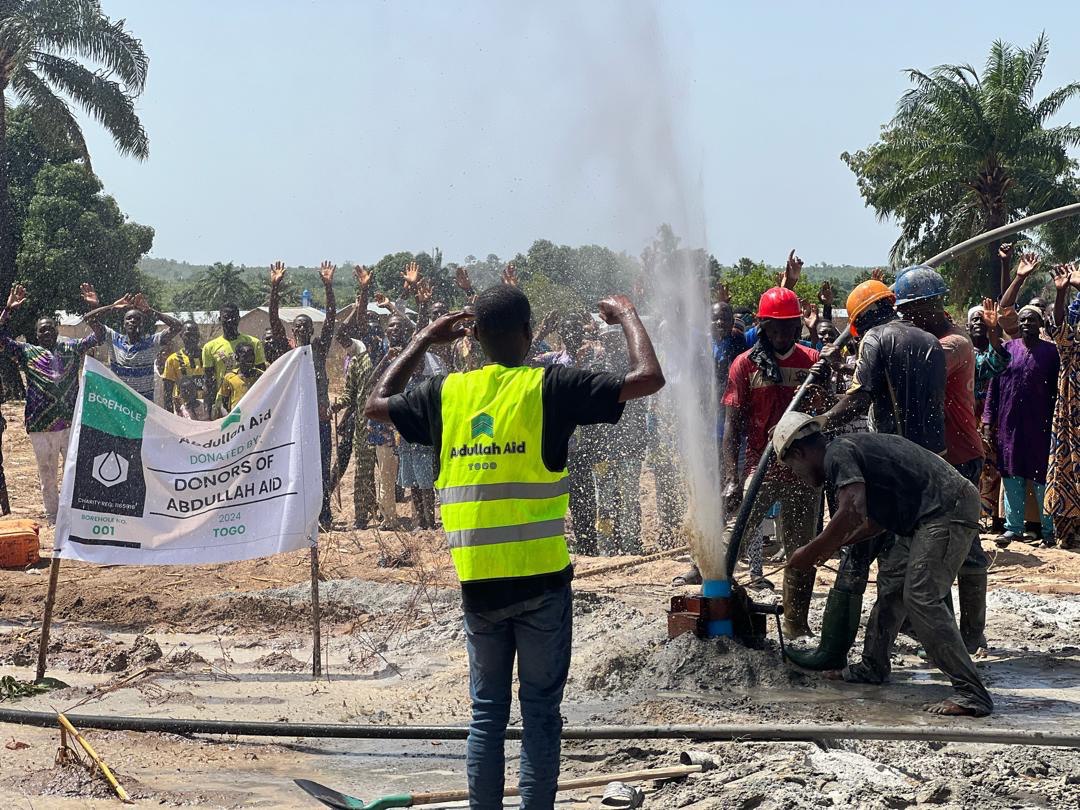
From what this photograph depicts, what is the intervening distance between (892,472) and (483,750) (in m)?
2.73

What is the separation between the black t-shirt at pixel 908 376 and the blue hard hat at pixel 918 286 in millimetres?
353

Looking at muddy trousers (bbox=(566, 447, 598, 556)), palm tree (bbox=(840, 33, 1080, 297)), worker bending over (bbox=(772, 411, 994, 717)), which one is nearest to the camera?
worker bending over (bbox=(772, 411, 994, 717))

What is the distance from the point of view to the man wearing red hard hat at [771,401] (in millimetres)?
8141

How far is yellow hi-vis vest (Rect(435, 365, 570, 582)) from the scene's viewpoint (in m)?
4.32

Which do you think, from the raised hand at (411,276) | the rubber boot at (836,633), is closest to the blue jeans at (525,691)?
the rubber boot at (836,633)

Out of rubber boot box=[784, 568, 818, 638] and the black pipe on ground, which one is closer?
the black pipe on ground

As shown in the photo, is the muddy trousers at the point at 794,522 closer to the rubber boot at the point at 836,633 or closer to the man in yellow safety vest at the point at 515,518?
the rubber boot at the point at 836,633

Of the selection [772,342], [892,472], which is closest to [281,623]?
[772,342]

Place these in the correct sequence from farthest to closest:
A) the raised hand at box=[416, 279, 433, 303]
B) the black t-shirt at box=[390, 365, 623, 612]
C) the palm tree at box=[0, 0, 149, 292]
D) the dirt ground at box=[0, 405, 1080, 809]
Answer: the palm tree at box=[0, 0, 149, 292], the raised hand at box=[416, 279, 433, 303], the dirt ground at box=[0, 405, 1080, 809], the black t-shirt at box=[390, 365, 623, 612]

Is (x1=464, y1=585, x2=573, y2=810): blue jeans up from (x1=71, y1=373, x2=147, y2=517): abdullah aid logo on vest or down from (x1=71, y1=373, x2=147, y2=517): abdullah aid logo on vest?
down

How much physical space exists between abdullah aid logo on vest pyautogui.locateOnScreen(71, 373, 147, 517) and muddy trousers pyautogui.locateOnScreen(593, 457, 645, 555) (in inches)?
205

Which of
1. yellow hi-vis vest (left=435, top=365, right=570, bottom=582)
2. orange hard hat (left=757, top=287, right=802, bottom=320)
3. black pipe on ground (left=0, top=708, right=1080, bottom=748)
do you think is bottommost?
black pipe on ground (left=0, top=708, right=1080, bottom=748)

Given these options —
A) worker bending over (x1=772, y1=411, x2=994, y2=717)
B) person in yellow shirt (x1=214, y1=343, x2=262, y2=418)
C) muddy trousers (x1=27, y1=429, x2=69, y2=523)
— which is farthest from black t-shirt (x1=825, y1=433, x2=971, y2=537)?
muddy trousers (x1=27, y1=429, x2=69, y2=523)

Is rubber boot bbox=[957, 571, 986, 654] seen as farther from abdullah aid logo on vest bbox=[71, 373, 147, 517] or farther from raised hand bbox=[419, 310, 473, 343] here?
abdullah aid logo on vest bbox=[71, 373, 147, 517]
